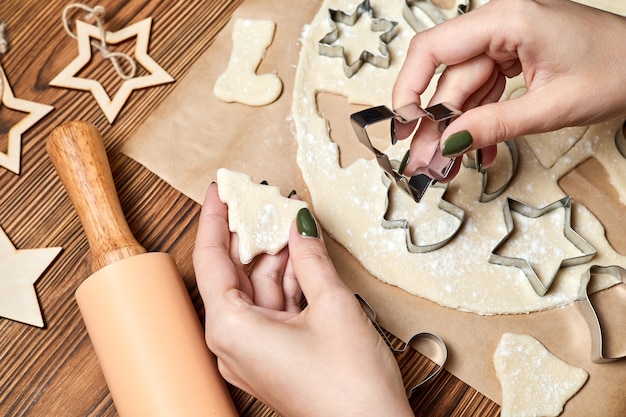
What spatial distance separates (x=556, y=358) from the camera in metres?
0.98

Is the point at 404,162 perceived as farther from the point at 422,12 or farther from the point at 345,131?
the point at 422,12

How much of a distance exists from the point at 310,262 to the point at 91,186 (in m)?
0.44

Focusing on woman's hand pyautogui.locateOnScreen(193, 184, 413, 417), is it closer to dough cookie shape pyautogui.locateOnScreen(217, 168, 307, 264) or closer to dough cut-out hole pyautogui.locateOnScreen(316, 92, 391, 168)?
dough cookie shape pyautogui.locateOnScreen(217, 168, 307, 264)

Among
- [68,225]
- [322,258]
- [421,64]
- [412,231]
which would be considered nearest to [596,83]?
[421,64]

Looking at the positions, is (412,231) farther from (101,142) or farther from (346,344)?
(101,142)

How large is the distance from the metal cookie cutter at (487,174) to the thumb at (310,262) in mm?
348


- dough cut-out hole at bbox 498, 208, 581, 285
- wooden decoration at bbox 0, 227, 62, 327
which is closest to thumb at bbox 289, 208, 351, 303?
dough cut-out hole at bbox 498, 208, 581, 285

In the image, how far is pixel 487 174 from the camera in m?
1.08

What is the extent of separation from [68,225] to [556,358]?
2.94ft

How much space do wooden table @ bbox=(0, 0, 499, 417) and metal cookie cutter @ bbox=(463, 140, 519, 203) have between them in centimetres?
32

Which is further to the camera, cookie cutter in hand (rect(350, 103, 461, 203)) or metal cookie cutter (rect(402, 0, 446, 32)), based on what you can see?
metal cookie cutter (rect(402, 0, 446, 32))

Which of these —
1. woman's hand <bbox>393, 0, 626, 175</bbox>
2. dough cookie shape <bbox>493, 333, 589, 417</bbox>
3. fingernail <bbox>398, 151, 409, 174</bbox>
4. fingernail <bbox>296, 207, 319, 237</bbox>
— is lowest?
dough cookie shape <bbox>493, 333, 589, 417</bbox>

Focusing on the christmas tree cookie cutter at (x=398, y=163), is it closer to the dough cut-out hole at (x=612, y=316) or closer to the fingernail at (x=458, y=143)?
the fingernail at (x=458, y=143)

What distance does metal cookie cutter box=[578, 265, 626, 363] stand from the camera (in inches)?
37.7
